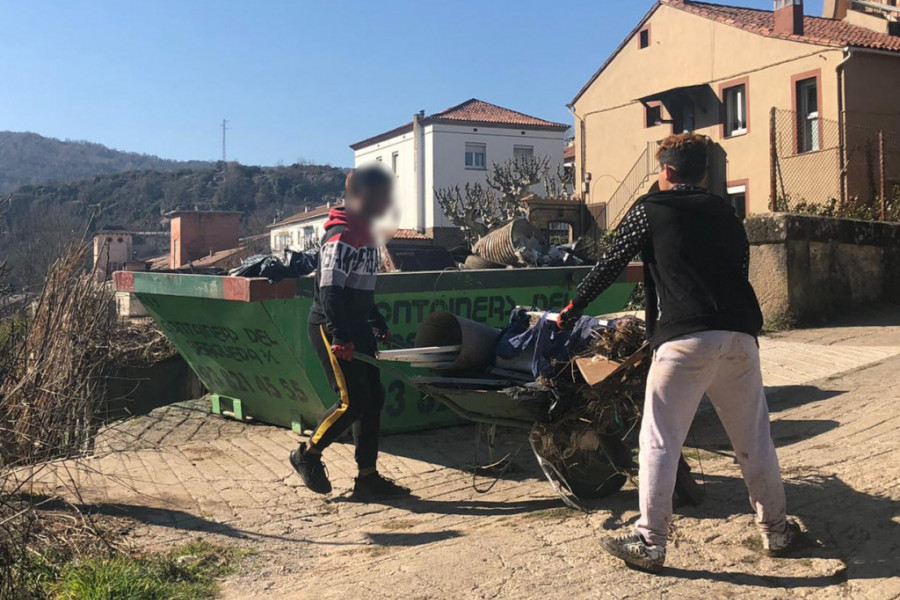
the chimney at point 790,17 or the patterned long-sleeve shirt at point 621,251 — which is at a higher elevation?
the chimney at point 790,17

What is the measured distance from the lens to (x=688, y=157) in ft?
11.8

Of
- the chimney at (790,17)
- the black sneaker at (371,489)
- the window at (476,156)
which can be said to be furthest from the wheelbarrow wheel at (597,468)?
the window at (476,156)

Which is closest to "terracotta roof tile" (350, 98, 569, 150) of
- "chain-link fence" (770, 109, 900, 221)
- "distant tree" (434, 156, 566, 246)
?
"distant tree" (434, 156, 566, 246)

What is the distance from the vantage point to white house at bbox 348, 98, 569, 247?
48906mm

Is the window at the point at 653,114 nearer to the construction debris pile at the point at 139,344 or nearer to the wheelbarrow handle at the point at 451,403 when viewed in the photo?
the construction debris pile at the point at 139,344

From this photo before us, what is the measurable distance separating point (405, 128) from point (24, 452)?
4789cm

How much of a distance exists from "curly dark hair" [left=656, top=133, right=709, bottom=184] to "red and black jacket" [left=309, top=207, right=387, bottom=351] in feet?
6.35

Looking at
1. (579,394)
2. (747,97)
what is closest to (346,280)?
(579,394)

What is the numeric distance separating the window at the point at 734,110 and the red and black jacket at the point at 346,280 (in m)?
23.1

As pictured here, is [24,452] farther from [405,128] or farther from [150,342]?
[405,128]

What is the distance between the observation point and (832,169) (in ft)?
52.8

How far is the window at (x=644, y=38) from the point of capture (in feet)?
97.0

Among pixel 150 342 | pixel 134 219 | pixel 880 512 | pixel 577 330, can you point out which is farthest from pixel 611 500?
pixel 134 219

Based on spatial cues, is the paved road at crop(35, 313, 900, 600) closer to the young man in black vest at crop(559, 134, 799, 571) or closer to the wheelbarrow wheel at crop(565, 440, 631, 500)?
the wheelbarrow wheel at crop(565, 440, 631, 500)
